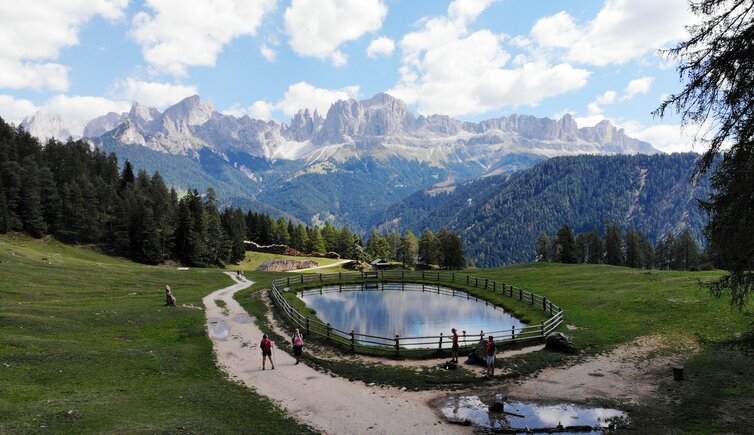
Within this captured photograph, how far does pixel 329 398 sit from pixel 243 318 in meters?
24.8

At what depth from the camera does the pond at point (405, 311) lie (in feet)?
150

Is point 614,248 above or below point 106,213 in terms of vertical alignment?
below

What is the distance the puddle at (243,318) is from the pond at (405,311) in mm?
8420

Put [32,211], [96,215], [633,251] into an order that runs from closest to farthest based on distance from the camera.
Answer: [32,211] < [96,215] < [633,251]

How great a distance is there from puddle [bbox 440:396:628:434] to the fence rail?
7.60m

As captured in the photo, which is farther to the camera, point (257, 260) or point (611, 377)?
point (257, 260)

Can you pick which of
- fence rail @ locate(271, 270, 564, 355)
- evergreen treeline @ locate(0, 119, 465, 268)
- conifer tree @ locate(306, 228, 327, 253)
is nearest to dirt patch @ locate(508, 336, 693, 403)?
fence rail @ locate(271, 270, 564, 355)

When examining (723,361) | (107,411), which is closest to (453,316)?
(723,361)

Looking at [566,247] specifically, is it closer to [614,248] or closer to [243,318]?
[614,248]

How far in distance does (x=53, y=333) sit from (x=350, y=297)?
4034 cm

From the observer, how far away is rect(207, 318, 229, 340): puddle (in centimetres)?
3851

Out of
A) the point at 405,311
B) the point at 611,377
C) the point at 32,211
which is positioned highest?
the point at 32,211

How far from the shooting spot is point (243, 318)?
4650 centimetres

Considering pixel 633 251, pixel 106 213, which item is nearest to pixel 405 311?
pixel 106 213
